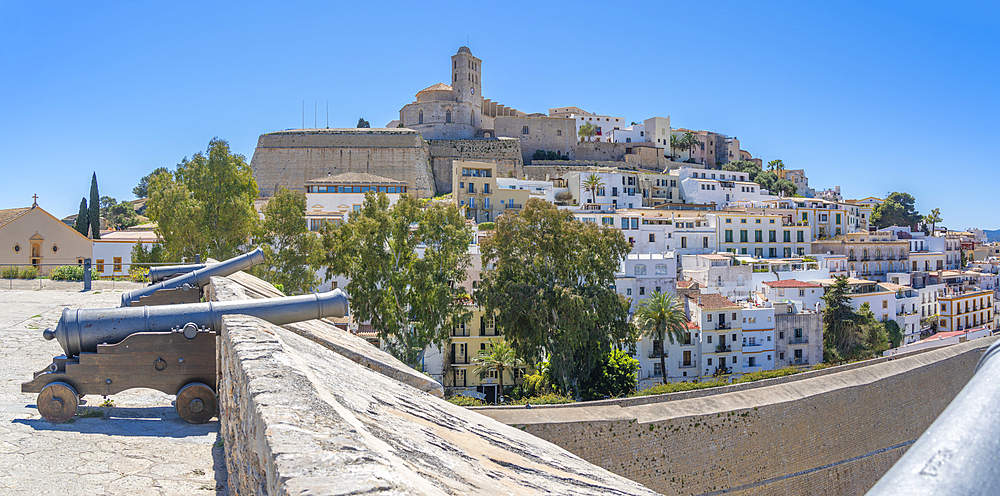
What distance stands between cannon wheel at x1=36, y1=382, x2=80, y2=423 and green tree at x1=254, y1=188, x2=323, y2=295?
1373 cm

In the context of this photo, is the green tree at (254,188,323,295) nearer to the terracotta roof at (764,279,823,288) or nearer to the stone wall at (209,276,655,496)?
the stone wall at (209,276,655,496)

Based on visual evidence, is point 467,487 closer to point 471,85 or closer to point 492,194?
point 492,194

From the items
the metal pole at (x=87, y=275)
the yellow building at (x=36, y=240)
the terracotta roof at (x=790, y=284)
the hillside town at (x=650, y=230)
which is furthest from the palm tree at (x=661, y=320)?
the yellow building at (x=36, y=240)

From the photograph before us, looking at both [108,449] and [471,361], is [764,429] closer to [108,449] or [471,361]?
[471,361]

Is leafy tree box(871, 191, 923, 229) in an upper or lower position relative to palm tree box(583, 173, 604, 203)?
lower

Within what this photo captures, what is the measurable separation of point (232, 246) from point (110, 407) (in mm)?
13508

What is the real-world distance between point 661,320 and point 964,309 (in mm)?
26005

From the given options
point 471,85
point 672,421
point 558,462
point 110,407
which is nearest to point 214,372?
point 110,407

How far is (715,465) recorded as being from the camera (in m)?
15.2

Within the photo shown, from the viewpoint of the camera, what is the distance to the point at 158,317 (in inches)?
172

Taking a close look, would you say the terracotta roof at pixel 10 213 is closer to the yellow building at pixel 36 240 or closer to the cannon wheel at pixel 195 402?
the yellow building at pixel 36 240

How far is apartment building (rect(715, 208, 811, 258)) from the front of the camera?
38.2m

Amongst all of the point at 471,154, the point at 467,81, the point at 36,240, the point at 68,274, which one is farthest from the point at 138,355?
the point at 467,81

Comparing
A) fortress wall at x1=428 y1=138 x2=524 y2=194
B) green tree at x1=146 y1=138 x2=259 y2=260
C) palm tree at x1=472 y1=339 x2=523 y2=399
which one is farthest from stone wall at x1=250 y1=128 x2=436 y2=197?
green tree at x1=146 y1=138 x2=259 y2=260
